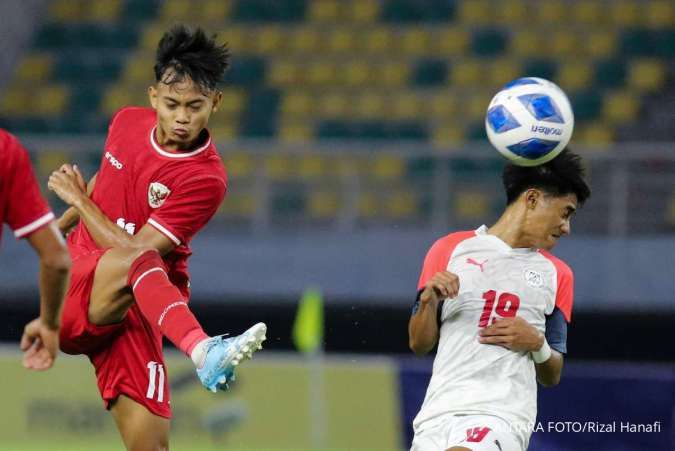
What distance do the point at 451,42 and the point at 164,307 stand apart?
10.7 metres

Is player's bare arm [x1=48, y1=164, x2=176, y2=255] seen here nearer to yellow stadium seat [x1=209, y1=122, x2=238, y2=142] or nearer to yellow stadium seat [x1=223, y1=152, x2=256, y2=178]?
yellow stadium seat [x1=223, y1=152, x2=256, y2=178]

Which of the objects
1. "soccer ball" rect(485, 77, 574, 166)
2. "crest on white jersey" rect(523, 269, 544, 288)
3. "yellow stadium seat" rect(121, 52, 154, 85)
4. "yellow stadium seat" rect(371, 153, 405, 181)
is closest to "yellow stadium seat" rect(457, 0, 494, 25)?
"yellow stadium seat" rect(121, 52, 154, 85)

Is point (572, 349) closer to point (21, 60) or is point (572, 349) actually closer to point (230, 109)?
point (230, 109)

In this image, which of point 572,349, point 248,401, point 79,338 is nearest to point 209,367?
point 79,338

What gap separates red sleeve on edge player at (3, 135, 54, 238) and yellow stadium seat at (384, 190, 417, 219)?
21.9 ft

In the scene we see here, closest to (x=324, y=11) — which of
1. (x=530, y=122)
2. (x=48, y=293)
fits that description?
(x=530, y=122)

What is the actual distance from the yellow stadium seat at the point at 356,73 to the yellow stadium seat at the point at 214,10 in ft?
5.85

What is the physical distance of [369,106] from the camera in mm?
14500

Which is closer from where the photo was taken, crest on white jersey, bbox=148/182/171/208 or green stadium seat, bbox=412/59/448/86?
crest on white jersey, bbox=148/182/171/208

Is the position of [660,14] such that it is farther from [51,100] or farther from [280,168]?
[51,100]

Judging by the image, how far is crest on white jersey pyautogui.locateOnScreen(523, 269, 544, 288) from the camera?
16.8 ft

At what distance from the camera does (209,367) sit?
4797 mm

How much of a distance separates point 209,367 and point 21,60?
11785mm

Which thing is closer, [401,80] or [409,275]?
[409,275]
